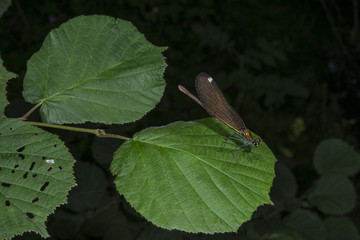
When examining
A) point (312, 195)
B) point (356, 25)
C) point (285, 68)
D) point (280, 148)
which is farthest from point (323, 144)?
point (356, 25)

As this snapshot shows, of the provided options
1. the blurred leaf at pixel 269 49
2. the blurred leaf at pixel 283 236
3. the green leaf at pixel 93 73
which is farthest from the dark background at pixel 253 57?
the green leaf at pixel 93 73

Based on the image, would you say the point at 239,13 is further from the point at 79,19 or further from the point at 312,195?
the point at 79,19

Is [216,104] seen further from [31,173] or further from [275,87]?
[275,87]

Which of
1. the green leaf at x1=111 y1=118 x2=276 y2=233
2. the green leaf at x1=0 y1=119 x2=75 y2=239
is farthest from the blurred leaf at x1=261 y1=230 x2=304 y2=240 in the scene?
the green leaf at x1=0 y1=119 x2=75 y2=239

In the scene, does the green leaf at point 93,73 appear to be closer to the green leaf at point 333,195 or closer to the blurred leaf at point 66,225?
the blurred leaf at point 66,225

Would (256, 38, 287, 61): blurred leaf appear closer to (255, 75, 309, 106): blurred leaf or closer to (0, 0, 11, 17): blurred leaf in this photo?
(255, 75, 309, 106): blurred leaf
